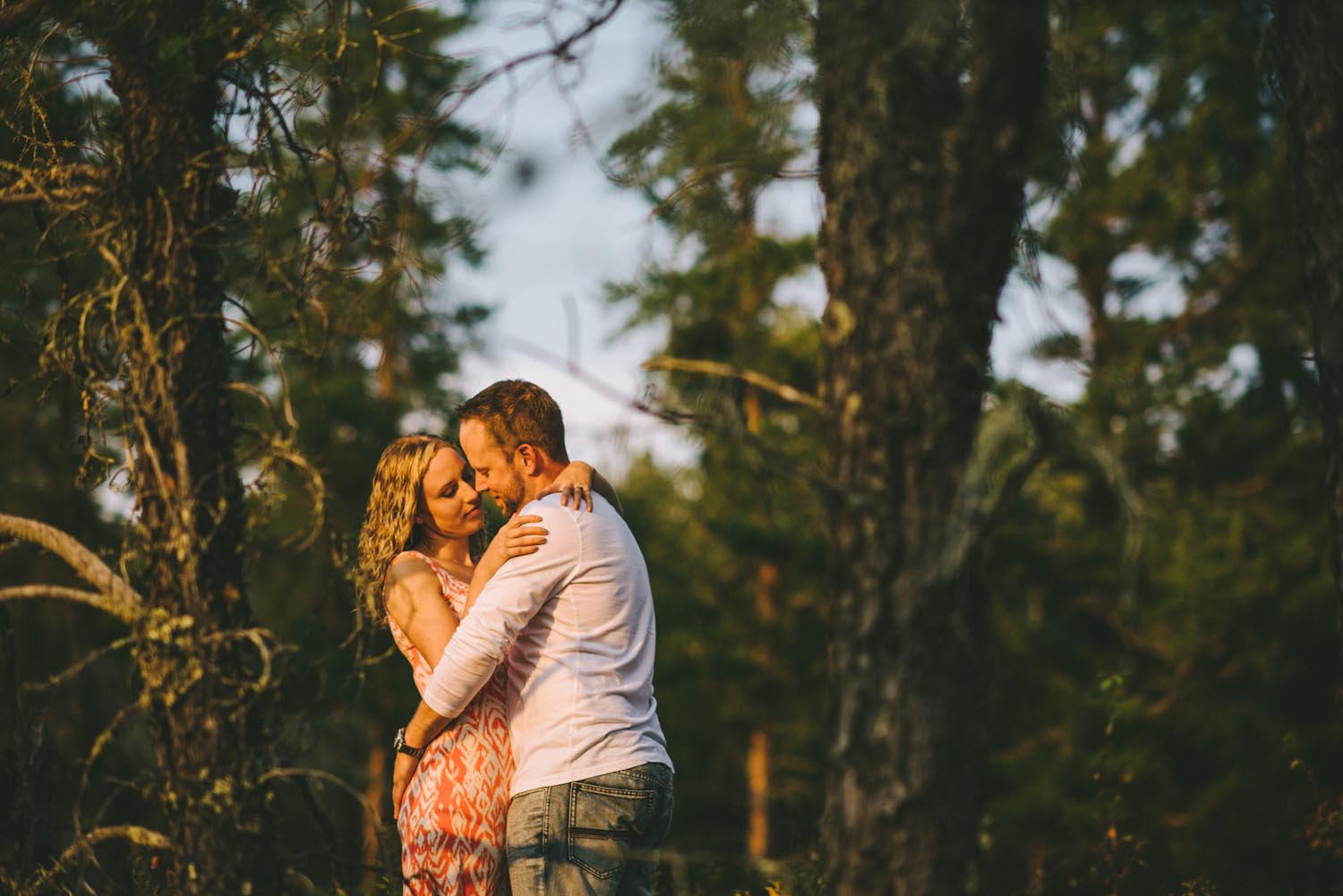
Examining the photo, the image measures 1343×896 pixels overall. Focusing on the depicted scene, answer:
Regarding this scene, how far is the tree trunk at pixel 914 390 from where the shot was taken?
2.43 m

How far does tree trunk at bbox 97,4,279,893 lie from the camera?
123 inches

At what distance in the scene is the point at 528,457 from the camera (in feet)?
11.7

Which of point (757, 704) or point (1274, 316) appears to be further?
point (757, 704)

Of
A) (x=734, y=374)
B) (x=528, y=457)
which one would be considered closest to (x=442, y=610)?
(x=528, y=457)

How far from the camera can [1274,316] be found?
53.5ft

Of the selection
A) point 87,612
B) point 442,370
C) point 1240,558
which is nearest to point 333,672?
point 87,612

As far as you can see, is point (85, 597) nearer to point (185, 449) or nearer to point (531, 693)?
point (185, 449)

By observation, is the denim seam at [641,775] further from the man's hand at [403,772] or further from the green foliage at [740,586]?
Result: the green foliage at [740,586]

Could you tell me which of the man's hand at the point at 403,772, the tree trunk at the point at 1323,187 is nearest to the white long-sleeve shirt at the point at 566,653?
the man's hand at the point at 403,772

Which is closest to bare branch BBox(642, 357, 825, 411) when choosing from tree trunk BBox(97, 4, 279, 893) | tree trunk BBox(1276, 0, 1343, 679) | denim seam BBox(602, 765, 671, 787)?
denim seam BBox(602, 765, 671, 787)

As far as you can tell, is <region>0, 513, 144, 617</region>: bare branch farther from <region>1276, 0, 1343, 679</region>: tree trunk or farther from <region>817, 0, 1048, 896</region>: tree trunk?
<region>1276, 0, 1343, 679</region>: tree trunk

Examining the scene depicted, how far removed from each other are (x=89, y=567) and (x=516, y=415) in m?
1.26

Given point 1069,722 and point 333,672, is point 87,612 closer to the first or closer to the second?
point 333,672

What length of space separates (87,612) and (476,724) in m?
13.7
